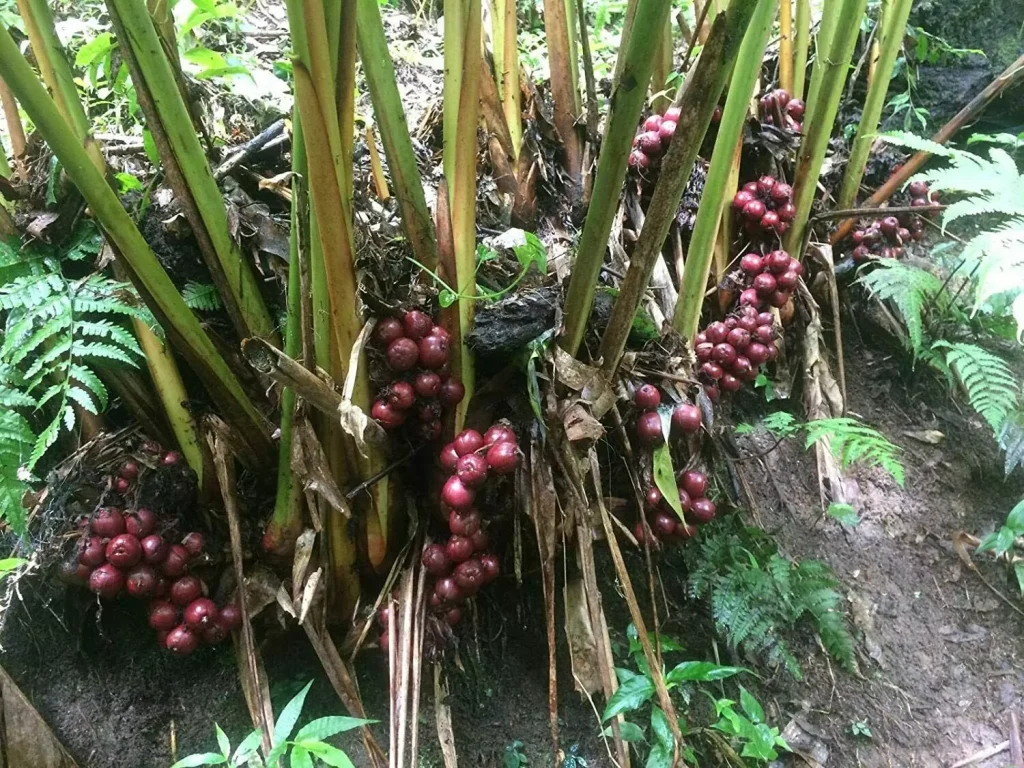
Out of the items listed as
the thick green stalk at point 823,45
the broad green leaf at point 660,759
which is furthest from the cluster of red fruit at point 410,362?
the thick green stalk at point 823,45

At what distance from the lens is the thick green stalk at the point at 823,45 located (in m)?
1.42

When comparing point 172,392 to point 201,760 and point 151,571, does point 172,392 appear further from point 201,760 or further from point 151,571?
point 201,760

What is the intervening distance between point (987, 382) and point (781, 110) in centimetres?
77

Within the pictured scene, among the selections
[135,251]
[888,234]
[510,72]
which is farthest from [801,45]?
[135,251]

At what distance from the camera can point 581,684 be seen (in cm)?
109

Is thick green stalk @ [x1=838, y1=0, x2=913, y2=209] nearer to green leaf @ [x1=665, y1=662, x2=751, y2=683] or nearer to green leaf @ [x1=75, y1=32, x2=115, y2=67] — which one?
green leaf @ [x1=665, y1=662, x2=751, y2=683]

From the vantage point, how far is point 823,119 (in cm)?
144

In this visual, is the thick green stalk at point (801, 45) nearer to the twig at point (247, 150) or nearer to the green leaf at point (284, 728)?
the twig at point (247, 150)

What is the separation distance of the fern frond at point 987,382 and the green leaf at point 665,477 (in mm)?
756

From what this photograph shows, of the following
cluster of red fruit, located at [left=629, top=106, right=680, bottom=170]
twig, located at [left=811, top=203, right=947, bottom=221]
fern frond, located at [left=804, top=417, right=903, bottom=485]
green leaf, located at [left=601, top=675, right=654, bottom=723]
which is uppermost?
cluster of red fruit, located at [left=629, top=106, right=680, bottom=170]

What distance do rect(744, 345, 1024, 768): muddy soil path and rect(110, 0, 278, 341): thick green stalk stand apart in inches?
42.5

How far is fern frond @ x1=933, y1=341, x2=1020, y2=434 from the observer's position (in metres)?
1.39

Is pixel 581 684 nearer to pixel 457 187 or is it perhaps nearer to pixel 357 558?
pixel 357 558

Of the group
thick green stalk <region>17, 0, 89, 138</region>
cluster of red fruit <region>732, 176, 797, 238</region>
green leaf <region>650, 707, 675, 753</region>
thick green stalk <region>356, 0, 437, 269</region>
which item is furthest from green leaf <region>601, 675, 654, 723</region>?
thick green stalk <region>17, 0, 89, 138</region>
